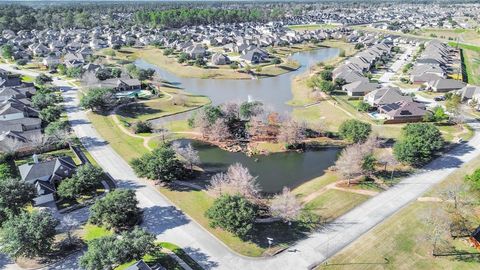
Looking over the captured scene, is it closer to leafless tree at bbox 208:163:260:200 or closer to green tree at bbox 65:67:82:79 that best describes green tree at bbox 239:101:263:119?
leafless tree at bbox 208:163:260:200

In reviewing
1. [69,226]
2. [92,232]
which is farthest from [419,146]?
[69,226]

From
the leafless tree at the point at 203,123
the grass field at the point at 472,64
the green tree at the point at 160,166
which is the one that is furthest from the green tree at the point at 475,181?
the grass field at the point at 472,64

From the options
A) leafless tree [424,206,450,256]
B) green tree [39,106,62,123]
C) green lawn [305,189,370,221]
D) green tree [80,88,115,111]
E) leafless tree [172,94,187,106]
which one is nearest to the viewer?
leafless tree [424,206,450,256]

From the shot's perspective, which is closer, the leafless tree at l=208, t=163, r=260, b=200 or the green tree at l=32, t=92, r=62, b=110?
the leafless tree at l=208, t=163, r=260, b=200

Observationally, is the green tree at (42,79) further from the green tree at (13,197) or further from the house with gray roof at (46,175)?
the green tree at (13,197)

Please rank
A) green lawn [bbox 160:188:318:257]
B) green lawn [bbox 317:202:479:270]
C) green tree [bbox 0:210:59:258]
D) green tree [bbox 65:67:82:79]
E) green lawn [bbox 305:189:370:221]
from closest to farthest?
green tree [bbox 0:210:59:258], green lawn [bbox 317:202:479:270], green lawn [bbox 160:188:318:257], green lawn [bbox 305:189:370:221], green tree [bbox 65:67:82:79]

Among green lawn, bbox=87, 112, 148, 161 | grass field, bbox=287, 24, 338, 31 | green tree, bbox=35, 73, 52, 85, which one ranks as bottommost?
green lawn, bbox=87, 112, 148, 161

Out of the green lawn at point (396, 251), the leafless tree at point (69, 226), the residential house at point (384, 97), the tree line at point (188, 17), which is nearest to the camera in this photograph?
the green lawn at point (396, 251)

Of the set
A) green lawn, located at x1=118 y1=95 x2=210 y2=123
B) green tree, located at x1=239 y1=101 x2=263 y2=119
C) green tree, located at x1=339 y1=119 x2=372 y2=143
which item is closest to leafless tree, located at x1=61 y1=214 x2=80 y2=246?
green lawn, located at x1=118 y1=95 x2=210 y2=123
